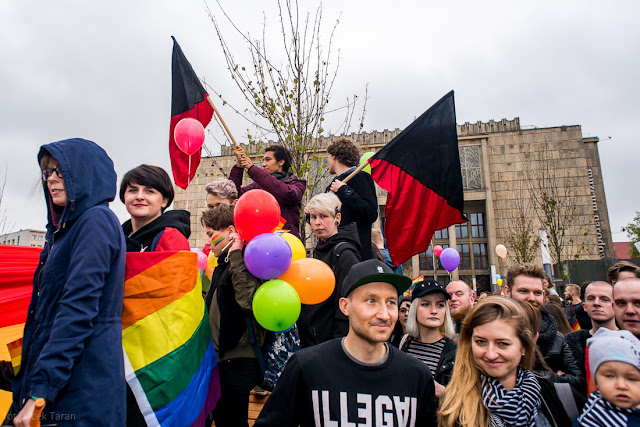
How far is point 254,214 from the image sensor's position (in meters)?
2.98

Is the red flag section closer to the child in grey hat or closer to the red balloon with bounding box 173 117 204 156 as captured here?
the red balloon with bounding box 173 117 204 156

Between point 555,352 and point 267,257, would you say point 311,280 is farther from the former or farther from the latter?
point 555,352

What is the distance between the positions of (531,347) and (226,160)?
1564 inches

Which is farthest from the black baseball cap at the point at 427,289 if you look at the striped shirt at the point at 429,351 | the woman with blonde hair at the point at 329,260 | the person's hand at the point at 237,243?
the person's hand at the point at 237,243

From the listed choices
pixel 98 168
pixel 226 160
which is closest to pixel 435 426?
pixel 98 168

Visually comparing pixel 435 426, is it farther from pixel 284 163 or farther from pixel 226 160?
pixel 226 160

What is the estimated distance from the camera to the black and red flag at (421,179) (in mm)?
4469

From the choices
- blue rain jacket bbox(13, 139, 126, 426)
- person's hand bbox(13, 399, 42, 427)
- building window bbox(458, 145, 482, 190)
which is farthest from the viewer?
building window bbox(458, 145, 482, 190)

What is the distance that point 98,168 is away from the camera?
87.5 inches

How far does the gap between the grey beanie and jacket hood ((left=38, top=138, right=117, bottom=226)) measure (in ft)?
9.03

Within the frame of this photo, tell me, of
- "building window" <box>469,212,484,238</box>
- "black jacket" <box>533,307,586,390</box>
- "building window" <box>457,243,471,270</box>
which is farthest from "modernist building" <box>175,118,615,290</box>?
"black jacket" <box>533,307,586,390</box>

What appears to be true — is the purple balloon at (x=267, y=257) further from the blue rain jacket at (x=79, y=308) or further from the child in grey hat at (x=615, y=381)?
the child in grey hat at (x=615, y=381)

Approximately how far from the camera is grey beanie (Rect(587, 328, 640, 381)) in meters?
1.86

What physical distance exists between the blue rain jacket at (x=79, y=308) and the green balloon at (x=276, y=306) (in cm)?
91
